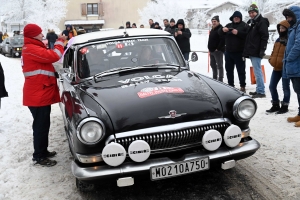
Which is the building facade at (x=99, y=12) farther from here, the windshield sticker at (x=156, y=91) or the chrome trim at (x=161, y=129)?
the chrome trim at (x=161, y=129)

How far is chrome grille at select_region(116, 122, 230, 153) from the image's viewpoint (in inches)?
140

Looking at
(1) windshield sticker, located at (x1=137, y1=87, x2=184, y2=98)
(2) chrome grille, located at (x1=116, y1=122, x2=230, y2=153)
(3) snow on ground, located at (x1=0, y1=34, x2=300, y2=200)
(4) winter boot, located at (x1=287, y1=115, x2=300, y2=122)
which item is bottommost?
(3) snow on ground, located at (x1=0, y1=34, x2=300, y2=200)

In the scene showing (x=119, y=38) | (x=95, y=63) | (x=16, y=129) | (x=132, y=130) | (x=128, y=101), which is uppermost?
(x=119, y=38)

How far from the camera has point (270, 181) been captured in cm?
416

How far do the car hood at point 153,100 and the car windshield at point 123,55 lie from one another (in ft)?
1.41

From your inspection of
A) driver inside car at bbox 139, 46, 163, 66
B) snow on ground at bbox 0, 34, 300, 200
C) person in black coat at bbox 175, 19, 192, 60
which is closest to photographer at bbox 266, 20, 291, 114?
snow on ground at bbox 0, 34, 300, 200

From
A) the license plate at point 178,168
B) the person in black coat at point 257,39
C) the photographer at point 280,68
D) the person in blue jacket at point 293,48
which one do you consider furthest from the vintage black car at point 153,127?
the person in black coat at point 257,39

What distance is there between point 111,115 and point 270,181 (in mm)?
2083

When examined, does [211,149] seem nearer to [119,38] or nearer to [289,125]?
[119,38]

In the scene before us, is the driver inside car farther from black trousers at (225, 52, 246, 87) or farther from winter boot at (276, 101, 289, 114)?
black trousers at (225, 52, 246, 87)

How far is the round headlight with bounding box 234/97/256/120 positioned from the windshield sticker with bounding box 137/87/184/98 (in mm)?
654

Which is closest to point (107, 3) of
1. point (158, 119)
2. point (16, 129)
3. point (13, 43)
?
point (13, 43)

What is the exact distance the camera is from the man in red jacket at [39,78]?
4.74 metres

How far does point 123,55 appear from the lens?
503cm
